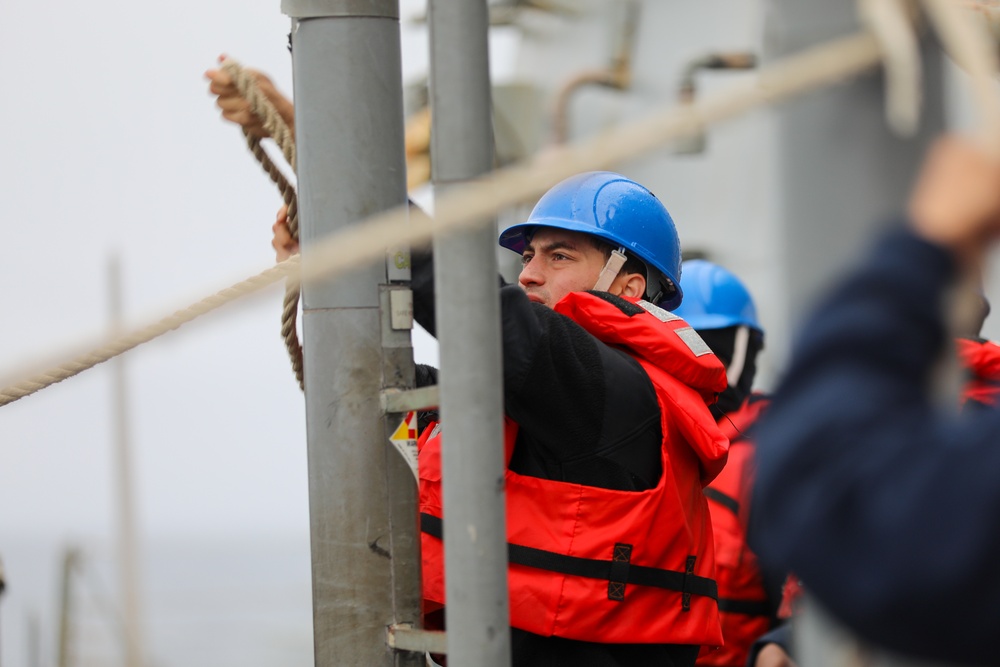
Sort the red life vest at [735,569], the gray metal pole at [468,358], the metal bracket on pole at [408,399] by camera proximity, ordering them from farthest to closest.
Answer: the red life vest at [735,569], the metal bracket on pole at [408,399], the gray metal pole at [468,358]

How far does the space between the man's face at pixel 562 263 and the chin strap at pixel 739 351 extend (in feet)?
5.99

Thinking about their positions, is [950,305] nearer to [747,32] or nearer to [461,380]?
[461,380]

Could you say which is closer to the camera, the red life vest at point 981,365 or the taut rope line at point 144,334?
the taut rope line at point 144,334

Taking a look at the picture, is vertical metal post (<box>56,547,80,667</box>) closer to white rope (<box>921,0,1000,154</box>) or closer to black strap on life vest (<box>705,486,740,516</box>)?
black strap on life vest (<box>705,486,740,516</box>)

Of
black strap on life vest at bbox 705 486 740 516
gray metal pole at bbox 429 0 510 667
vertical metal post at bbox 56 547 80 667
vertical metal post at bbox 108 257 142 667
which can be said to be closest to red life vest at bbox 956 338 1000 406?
black strap on life vest at bbox 705 486 740 516

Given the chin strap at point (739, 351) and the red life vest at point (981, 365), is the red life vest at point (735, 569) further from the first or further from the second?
the red life vest at point (981, 365)

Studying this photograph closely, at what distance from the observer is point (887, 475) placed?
958 mm

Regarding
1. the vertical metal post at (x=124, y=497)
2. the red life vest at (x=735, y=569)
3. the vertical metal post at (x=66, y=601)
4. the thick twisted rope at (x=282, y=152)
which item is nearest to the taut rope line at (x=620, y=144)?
the thick twisted rope at (x=282, y=152)

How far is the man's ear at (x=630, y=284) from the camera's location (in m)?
2.94

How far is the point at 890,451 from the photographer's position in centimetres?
96

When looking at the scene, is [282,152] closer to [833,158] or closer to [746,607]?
[833,158]

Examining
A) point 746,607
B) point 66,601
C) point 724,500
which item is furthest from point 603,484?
point 66,601

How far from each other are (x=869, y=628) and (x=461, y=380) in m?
0.80

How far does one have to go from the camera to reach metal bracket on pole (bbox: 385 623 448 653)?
212 centimetres
